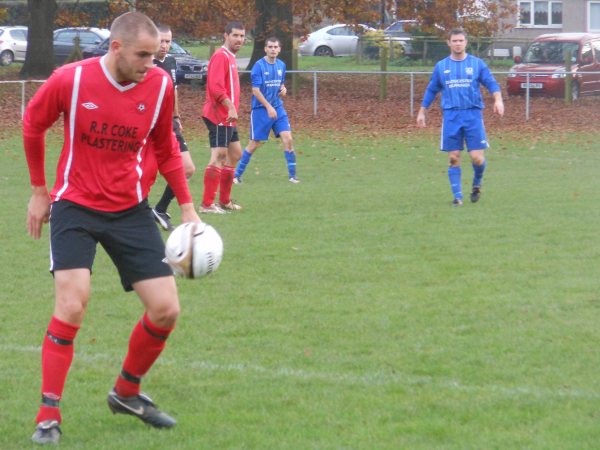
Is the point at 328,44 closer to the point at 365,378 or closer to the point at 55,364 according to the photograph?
the point at 365,378

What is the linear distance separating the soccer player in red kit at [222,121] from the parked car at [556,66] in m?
15.7

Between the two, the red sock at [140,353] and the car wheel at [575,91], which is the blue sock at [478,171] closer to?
the red sock at [140,353]

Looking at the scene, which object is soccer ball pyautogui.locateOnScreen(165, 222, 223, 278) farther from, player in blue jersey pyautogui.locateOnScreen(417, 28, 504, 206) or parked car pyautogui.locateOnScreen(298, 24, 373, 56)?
parked car pyautogui.locateOnScreen(298, 24, 373, 56)

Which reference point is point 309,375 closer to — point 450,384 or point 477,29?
point 450,384

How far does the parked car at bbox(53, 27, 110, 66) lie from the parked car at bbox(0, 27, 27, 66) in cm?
511

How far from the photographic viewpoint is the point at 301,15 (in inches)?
1201

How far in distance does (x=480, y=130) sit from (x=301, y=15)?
732 inches

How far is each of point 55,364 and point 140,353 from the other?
410 millimetres

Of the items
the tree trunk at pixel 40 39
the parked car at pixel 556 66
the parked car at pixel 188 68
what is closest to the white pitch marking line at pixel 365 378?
the parked car at pixel 556 66

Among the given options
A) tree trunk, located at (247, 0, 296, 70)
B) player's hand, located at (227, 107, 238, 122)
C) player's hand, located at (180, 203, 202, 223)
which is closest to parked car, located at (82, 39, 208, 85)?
tree trunk, located at (247, 0, 296, 70)

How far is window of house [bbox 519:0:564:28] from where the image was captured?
52625mm

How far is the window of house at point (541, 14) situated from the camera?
5262 centimetres

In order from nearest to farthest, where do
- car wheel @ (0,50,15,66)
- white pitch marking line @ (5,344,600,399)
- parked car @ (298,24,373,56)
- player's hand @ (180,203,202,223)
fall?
player's hand @ (180,203,202,223) → white pitch marking line @ (5,344,600,399) → car wheel @ (0,50,15,66) → parked car @ (298,24,373,56)

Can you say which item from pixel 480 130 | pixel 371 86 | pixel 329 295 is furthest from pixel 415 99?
pixel 329 295
